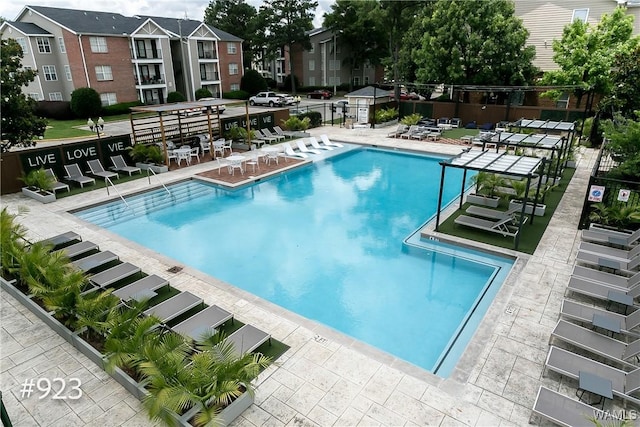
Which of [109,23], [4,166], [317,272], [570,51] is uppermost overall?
[109,23]

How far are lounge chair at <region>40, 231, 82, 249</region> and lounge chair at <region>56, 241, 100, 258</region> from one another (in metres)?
0.36

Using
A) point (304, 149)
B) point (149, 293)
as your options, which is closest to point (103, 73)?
point (304, 149)

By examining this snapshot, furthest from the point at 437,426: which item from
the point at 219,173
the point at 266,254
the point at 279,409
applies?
the point at 219,173

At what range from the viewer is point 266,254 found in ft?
36.7

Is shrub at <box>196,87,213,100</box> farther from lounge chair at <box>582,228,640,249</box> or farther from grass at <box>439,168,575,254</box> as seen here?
lounge chair at <box>582,228,640,249</box>

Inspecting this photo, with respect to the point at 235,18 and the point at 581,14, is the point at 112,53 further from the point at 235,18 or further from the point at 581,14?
the point at 581,14

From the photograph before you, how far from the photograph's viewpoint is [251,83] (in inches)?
1881

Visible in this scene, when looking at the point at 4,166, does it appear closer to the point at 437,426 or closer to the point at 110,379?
the point at 110,379

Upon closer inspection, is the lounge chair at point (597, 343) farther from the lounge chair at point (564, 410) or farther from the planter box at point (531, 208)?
the planter box at point (531, 208)

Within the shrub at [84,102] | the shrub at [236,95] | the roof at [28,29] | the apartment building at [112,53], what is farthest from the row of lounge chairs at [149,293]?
the shrub at [236,95]

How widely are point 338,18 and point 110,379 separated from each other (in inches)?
2053

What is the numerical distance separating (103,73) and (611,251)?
3907 centimetres

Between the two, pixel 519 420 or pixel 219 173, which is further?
pixel 219 173

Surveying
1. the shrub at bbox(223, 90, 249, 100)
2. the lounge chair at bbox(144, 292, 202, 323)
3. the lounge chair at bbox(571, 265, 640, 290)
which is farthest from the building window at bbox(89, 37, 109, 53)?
the lounge chair at bbox(571, 265, 640, 290)
